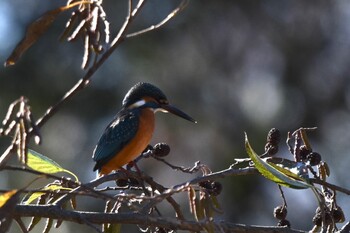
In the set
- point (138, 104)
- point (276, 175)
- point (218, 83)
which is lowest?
point (276, 175)

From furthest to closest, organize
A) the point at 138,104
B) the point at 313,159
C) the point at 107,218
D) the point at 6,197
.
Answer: the point at 138,104, the point at 313,159, the point at 107,218, the point at 6,197

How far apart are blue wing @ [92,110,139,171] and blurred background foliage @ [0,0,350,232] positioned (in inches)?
195

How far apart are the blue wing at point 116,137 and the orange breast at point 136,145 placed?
0.06 ft

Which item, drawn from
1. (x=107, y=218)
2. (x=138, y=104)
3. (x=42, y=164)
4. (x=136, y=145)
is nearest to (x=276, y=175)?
(x=107, y=218)

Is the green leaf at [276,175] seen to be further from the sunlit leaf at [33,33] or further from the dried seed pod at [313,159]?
the sunlit leaf at [33,33]

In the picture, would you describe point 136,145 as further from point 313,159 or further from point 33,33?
point 33,33

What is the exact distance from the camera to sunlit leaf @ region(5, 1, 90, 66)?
5.13 feet

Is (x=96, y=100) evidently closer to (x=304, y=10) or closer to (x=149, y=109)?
(x=304, y=10)

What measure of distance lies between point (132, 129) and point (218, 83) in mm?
7917

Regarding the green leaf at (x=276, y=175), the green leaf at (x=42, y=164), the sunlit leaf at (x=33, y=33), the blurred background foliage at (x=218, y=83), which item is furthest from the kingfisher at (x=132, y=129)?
the blurred background foliage at (x=218, y=83)

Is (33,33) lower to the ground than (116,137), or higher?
higher

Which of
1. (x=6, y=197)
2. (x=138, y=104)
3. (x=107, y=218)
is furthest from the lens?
(x=138, y=104)

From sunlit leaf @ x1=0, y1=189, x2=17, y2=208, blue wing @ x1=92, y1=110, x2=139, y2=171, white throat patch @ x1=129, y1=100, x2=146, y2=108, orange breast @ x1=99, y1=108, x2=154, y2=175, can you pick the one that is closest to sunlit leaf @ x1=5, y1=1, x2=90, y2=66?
sunlit leaf @ x1=0, y1=189, x2=17, y2=208

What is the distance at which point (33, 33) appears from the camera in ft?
5.23
